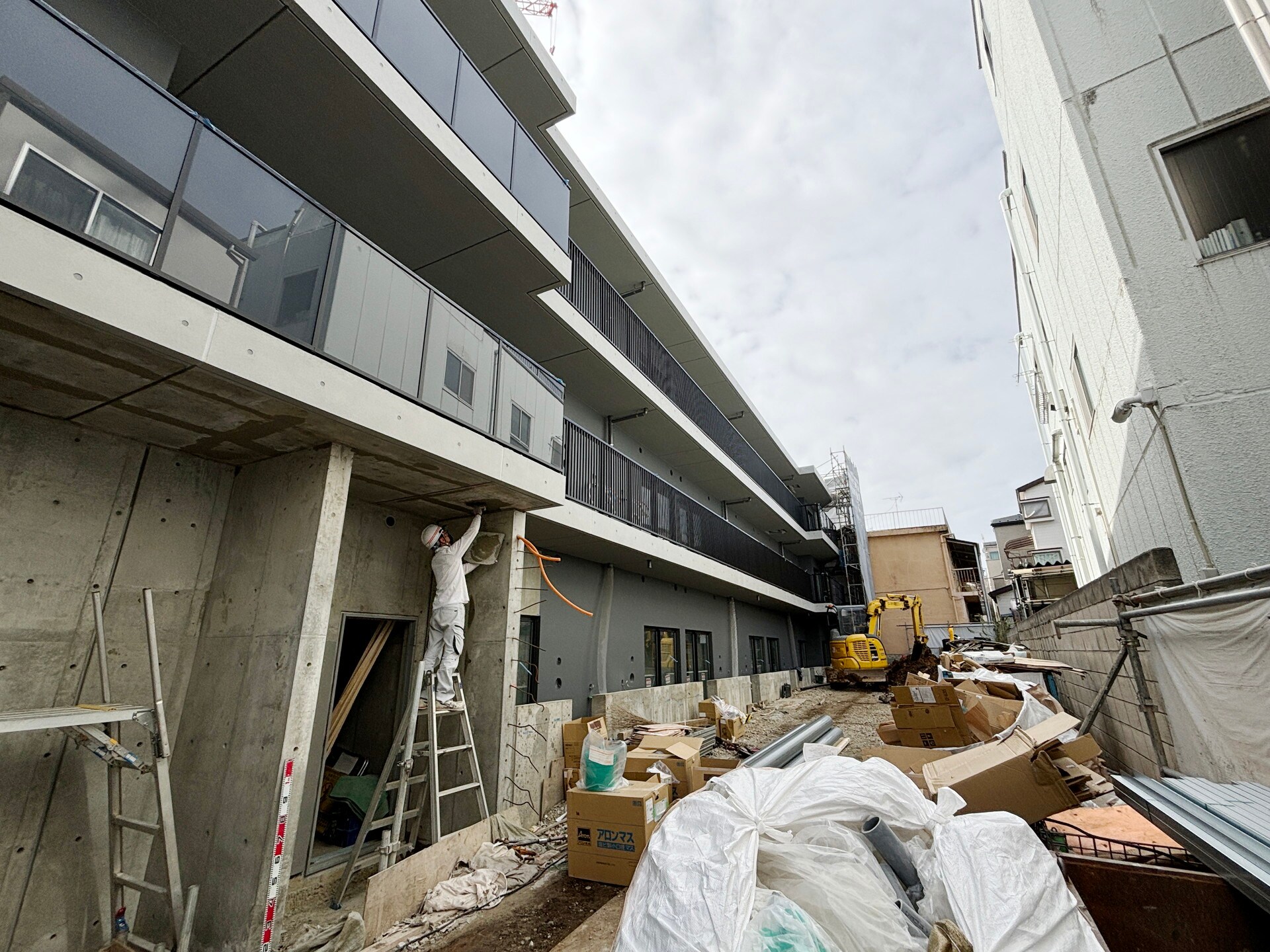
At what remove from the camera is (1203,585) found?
3.10 m

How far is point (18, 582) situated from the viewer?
3.71 metres

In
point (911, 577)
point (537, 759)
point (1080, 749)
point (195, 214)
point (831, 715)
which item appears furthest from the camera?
point (911, 577)

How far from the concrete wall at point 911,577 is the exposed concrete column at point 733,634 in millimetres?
18542

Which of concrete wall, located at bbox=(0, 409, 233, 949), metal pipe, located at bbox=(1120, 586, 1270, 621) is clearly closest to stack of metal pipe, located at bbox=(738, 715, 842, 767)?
metal pipe, located at bbox=(1120, 586, 1270, 621)

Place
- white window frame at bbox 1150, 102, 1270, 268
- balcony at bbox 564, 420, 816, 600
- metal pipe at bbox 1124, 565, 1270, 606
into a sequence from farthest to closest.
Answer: balcony at bbox 564, 420, 816, 600 < white window frame at bbox 1150, 102, 1270, 268 < metal pipe at bbox 1124, 565, 1270, 606

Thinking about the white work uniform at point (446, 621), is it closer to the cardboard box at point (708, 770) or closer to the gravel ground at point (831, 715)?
the cardboard box at point (708, 770)

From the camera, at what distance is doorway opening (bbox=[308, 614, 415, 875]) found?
5.98m

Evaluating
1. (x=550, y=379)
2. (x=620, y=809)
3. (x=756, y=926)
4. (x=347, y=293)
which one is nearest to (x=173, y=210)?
(x=347, y=293)

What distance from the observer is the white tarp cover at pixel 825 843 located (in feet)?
7.41

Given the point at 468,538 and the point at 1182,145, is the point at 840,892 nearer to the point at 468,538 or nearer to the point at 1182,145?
the point at 468,538

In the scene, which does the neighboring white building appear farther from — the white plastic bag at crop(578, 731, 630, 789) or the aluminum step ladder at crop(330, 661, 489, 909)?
the aluminum step ladder at crop(330, 661, 489, 909)

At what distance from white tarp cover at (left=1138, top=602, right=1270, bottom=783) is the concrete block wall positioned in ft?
1.26

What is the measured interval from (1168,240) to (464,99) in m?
6.89

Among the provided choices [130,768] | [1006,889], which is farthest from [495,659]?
[1006,889]
